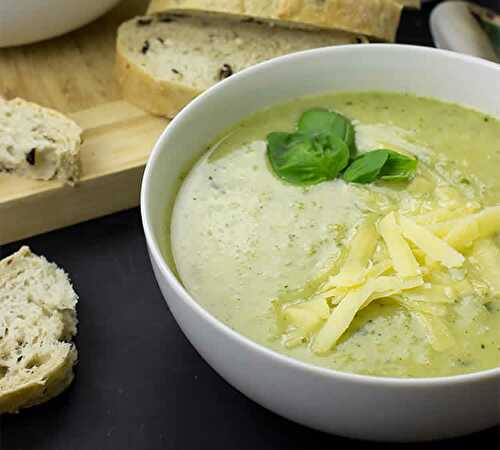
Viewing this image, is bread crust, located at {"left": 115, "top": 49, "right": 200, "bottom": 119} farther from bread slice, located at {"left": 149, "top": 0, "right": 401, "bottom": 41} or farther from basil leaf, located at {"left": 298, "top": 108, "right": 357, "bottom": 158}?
basil leaf, located at {"left": 298, "top": 108, "right": 357, "bottom": 158}

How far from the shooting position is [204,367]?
217 cm

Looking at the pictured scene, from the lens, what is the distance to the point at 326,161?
217 centimetres

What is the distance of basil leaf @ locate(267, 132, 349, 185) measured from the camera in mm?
2174

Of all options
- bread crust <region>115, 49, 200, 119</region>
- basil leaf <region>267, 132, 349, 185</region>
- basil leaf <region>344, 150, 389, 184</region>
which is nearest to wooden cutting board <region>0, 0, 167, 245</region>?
bread crust <region>115, 49, 200, 119</region>

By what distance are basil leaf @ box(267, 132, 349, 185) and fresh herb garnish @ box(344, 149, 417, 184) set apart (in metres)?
0.04

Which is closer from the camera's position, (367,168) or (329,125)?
(367,168)

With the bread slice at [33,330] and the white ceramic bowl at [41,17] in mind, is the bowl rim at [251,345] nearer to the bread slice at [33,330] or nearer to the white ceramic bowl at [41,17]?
the bread slice at [33,330]

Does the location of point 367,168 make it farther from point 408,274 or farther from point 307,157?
point 408,274

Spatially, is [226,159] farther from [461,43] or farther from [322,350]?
Answer: [461,43]

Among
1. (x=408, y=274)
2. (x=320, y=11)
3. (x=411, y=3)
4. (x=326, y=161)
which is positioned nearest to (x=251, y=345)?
(x=408, y=274)

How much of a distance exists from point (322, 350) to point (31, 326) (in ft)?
2.57

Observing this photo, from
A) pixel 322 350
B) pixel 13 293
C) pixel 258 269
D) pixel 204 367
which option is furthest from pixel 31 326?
pixel 322 350

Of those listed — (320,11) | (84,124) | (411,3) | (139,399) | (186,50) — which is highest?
(320,11)

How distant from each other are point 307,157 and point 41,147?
2.63 feet
